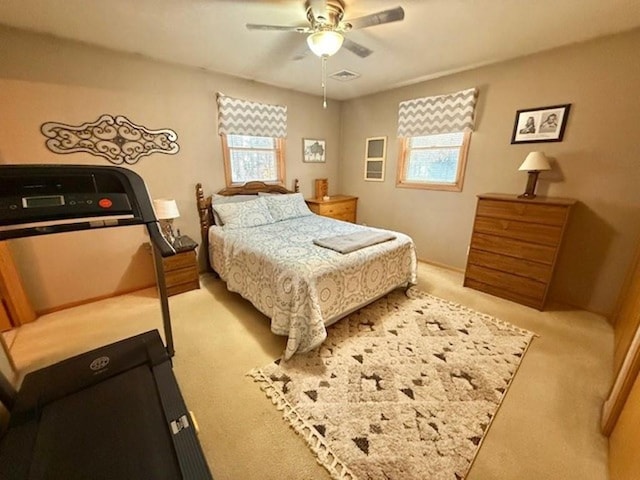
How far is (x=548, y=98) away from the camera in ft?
8.57

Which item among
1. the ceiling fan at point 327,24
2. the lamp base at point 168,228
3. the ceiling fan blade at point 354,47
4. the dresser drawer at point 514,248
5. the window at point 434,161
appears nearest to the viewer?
the ceiling fan at point 327,24

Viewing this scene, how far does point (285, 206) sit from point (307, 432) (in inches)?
104

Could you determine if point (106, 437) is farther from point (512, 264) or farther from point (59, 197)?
point (512, 264)

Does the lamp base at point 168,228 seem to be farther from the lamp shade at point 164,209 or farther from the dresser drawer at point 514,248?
the dresser drawer at point 514,248

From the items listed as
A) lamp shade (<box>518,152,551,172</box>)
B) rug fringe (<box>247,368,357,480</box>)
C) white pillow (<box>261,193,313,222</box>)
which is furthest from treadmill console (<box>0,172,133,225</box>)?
lamp shade (<box>518,152,551,172</box>)

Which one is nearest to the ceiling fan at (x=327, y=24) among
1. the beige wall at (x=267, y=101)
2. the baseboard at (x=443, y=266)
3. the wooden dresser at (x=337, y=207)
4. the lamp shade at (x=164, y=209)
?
the beige wall at (x=267, y=101)

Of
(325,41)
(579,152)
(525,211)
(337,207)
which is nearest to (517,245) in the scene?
(525,211)

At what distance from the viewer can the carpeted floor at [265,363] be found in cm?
131

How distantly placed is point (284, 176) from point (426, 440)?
3.50 meters

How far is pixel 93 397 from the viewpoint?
4.11ft

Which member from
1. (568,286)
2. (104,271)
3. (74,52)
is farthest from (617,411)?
(74,52)

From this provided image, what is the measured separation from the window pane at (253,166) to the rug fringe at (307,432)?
261 centimetres

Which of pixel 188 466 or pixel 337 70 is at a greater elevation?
pixel 337 70

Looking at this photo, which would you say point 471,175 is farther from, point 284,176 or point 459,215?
point 284,176
